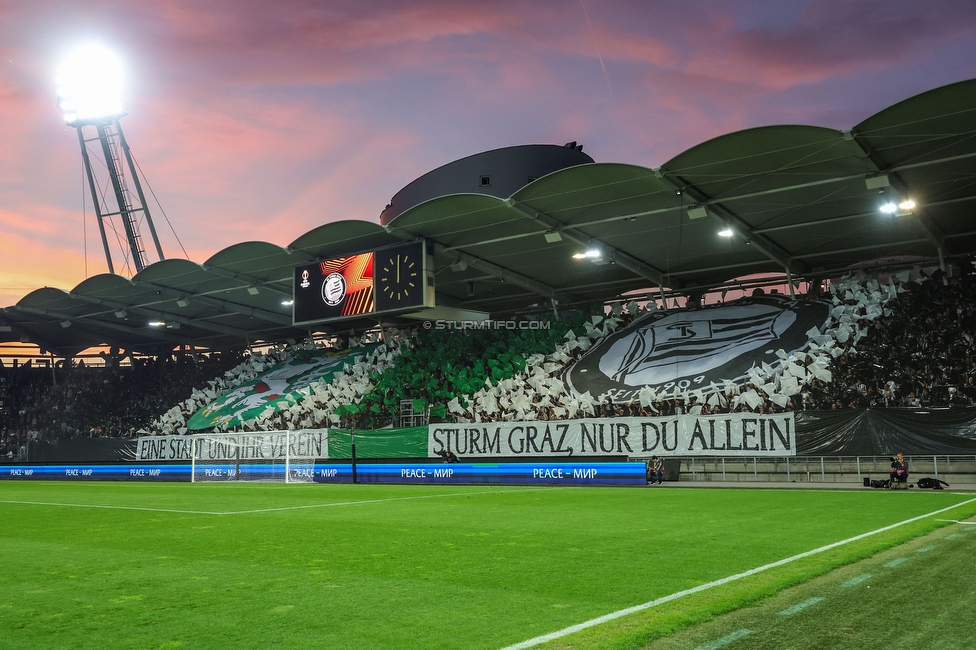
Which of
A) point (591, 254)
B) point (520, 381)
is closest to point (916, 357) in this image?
point (591, 254)

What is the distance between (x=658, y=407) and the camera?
2919 centimetres

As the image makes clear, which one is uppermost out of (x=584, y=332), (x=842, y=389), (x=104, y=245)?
(x=104, y=245)

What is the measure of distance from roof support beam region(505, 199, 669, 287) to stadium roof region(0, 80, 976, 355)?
0.25 feet

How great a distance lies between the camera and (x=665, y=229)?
28.7 meters

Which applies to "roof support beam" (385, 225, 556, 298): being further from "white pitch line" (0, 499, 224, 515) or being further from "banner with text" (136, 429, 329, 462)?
"white pitch line" (0, 499, 224, 515)

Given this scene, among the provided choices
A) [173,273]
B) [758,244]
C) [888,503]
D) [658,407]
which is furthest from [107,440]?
[888,503]

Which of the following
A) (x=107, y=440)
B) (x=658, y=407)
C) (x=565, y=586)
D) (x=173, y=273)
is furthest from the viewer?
(x=107, y=440)

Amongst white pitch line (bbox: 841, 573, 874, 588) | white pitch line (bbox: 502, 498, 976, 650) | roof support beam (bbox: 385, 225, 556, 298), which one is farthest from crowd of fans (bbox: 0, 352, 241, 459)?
white pitch line (bbox: 841, 573, 874, 588)

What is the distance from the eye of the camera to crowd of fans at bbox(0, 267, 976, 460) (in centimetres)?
2505

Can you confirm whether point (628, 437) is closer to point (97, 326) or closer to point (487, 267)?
point (487, 267)

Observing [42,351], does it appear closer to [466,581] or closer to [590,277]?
[590,277]

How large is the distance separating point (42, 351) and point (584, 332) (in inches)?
1587

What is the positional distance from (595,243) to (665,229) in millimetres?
2949

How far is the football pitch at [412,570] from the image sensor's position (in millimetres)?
4945
